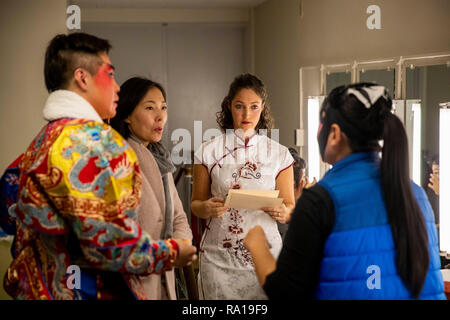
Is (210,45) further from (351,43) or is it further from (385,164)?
(385,164)

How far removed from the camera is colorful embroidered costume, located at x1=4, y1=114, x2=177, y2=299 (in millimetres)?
788

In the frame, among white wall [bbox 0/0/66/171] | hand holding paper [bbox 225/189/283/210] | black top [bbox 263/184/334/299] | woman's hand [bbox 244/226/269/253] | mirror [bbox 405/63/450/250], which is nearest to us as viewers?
black top [bbox 263/184/334/299]

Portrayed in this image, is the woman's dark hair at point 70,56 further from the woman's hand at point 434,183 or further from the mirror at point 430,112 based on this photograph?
the woman's hand at point 434,183

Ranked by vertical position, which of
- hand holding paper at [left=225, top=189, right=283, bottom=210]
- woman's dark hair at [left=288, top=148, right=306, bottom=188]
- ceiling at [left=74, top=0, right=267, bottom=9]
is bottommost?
hand holding paper at [left=225, top=189, right=283, bottom=210]

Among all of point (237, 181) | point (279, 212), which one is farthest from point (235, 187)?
point (279, 212)

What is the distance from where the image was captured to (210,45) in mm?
1175

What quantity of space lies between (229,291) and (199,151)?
Answer: 35 centimetres

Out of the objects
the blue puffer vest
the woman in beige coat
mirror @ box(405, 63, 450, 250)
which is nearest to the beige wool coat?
the woman in beige coat

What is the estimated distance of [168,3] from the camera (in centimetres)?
113

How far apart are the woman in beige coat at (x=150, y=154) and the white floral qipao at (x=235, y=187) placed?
0.55ft

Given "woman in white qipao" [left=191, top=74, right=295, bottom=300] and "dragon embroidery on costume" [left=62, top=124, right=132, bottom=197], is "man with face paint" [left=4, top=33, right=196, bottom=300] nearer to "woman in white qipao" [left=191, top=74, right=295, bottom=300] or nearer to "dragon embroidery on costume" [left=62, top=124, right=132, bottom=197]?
"dragon embroidery on costume" [left=62, top=124, right=132, bottom=197]

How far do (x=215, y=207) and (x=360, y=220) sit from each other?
1.37 feet

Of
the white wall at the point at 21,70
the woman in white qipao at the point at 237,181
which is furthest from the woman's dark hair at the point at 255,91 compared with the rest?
the white wall at the point at 21,70
